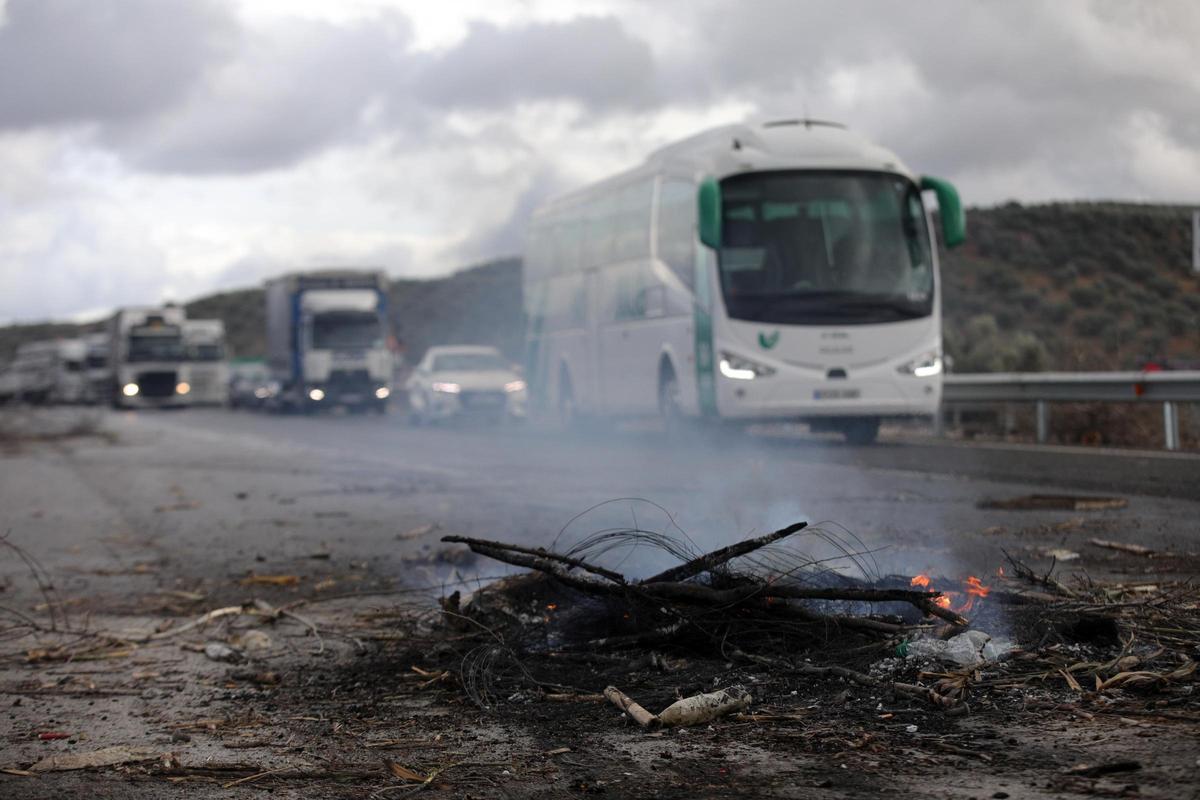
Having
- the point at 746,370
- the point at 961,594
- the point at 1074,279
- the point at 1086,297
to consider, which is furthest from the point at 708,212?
the point at 1074,279

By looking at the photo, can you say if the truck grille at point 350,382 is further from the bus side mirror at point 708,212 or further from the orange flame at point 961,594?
the orange flame at point 961,594

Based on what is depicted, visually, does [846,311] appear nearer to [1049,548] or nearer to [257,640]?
[1049,548]

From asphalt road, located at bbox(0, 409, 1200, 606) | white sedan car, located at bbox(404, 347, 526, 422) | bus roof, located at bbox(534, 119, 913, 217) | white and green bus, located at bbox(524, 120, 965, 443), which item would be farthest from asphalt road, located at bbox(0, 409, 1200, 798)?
white sedan car, located at bbox(404, 347, 526, 422)

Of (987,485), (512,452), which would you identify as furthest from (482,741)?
(512,452)

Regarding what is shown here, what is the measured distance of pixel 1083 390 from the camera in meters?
17.1

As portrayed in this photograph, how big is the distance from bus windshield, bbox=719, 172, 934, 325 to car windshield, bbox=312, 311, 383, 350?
23.7 m

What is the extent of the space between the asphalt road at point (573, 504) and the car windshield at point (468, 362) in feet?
28.1

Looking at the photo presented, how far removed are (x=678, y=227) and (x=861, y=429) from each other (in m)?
3.74

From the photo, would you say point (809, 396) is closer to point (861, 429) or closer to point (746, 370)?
point (746, 370)

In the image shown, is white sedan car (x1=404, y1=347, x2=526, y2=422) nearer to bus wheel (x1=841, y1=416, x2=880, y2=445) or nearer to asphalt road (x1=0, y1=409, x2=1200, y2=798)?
asphalt road (x1=0, y1=409, x2=1200, y2=798)

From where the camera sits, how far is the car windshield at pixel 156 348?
185ft

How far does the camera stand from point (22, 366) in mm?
79375

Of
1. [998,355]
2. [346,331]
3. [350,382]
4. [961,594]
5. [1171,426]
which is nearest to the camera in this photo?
[961,594]

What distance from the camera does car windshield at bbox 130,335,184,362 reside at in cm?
5631
